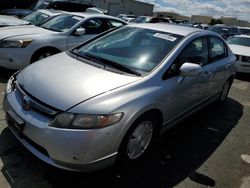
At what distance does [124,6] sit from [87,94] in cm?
4455

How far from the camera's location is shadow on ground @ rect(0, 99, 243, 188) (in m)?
2.85

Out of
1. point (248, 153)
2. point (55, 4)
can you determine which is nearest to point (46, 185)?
point (248, 153)

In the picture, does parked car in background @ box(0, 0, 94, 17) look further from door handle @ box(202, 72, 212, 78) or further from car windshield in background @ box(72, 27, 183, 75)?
door handle @ box(202, 72, 212, 78)

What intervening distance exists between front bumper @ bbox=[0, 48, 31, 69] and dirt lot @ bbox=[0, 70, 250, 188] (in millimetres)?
2038

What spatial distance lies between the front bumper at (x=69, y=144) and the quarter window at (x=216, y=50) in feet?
8.60

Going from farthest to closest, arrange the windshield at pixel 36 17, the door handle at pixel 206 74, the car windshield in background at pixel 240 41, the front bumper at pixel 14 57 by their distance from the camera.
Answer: the car windshield in background at pixel 240 41 → the windshield at pixel 36 17 → the front bumper at pixel 14 57 → the door handle at pixel 206 74

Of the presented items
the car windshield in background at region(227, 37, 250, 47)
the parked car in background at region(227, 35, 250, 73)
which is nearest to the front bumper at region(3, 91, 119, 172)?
the parked car in background at region(227, 35, 250, 73)

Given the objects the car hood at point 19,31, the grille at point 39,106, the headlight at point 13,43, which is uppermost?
the car hood at point 19,31

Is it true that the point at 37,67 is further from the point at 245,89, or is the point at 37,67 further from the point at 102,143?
the point at 245,89

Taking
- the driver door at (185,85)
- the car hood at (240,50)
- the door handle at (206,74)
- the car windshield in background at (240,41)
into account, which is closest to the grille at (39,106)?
the driver door at (185,85)

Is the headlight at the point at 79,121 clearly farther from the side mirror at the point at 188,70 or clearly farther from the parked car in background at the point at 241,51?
the parked car in background at the point at 241,51

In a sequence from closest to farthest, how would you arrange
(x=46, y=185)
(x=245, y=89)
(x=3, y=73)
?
(x=46, y=185) < (x=3, y=73) < (x=245, y=89)

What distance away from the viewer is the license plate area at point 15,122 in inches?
109

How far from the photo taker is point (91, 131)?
2539 mm
